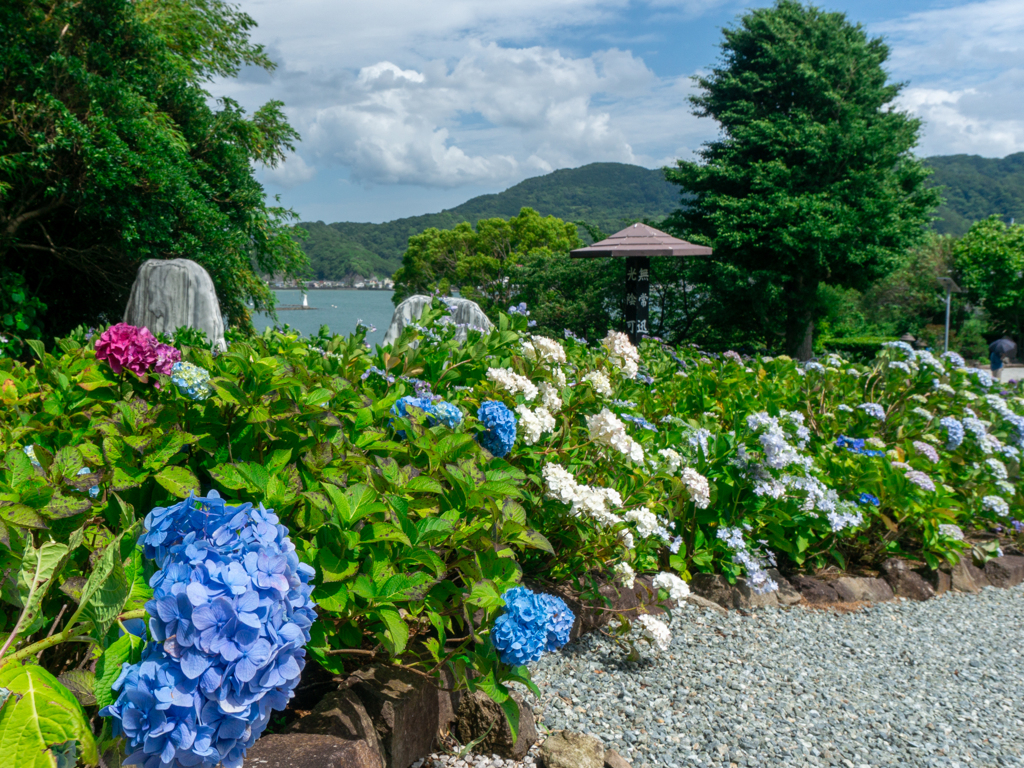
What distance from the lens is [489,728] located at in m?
1.85

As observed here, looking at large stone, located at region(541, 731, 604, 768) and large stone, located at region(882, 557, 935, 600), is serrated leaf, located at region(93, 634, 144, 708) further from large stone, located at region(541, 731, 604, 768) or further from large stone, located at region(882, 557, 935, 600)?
large stone, located at region(882, 557, 935, 600)

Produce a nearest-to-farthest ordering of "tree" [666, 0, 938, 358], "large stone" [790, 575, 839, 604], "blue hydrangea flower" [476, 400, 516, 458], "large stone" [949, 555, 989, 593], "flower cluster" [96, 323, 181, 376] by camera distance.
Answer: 1. "flower cluster" [96, 323, 181, 376]
2. "blue hydrangea flower" [476, 400, 516, 458]
3. "large stone" [790, 575, 839, 604]
4. "large stone" [949, 555, 989, 593]
5. "tree" [666, 0, 938, 358]

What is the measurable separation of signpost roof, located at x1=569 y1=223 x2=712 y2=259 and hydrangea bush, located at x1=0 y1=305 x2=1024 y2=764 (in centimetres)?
540

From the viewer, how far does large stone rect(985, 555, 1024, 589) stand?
404 cm

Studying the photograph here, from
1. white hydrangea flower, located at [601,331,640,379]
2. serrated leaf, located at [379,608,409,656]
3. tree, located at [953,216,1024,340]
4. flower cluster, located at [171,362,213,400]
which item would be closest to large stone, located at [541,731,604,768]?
serrated leaf, located at [379,608,409,656]

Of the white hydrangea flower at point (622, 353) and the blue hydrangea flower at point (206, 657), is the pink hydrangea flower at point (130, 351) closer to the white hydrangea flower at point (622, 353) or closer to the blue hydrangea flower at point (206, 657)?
the blue hydrangea flower at point (206, 657)

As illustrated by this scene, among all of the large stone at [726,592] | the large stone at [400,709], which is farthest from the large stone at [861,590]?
the large stone at [400,709]

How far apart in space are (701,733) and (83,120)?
9296 millimetres

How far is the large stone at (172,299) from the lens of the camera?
521 centimetres

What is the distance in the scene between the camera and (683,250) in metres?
9.01

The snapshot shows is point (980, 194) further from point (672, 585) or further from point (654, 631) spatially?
point (654, 631)

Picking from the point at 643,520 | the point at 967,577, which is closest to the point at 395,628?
the point at 643,520

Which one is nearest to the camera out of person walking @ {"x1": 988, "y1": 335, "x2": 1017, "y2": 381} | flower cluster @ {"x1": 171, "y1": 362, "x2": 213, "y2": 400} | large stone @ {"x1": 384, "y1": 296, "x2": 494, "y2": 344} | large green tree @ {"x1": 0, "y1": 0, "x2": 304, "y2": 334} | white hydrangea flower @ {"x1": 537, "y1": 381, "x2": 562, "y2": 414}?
flower cluster @ {"x1": 171, "y1": 362, "x2": 213, "y2": 400}

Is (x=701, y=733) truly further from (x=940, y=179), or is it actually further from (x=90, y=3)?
(x=940, y=179)
